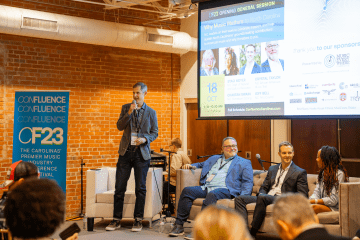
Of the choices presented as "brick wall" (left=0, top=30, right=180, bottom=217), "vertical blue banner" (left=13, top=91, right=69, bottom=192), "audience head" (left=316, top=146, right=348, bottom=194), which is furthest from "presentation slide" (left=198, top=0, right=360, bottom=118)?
"brick wall" (left=0, top=30, right=180, bottom=217)

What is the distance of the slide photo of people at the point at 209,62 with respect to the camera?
194 inches

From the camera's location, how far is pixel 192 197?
4789mm

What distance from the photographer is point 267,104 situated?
4.50 m

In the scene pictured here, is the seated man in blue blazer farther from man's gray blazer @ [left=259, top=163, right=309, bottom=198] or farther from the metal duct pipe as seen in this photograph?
the metal duct pipe

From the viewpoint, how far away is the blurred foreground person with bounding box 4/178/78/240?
1.23 meters

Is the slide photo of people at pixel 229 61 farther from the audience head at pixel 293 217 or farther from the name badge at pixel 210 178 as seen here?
the audience head at pixel 293 217

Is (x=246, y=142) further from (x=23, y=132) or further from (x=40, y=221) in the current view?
(x=40, y=221)

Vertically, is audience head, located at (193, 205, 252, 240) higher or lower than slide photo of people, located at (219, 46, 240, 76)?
lower

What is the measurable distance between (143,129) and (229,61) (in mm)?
1419

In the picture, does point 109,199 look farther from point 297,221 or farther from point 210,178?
point 297,221

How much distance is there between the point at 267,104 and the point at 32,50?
3.77 metres

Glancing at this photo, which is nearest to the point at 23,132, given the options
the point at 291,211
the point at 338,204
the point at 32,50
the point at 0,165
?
the point at 0,165

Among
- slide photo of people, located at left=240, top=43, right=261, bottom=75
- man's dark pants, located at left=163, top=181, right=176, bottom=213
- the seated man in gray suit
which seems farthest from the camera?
man's dark pants, located at left=163, top=181, right=176, bottom=213

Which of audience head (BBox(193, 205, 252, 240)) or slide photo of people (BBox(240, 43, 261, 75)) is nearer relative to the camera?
audience head (BBox(193, 205, 252, 240))
